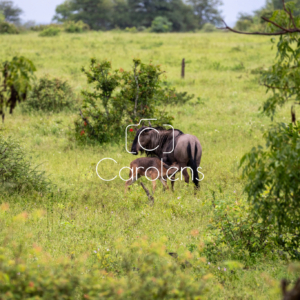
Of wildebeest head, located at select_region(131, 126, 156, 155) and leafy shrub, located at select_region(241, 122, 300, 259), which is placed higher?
leafy shrub, located at select_region(241, 122, 300, 259)

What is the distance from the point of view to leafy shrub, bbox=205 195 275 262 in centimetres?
566

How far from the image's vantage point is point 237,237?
5879 millimetres

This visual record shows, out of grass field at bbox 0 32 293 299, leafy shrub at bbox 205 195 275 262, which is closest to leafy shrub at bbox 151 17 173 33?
grass field at bbox 0 32 293 299

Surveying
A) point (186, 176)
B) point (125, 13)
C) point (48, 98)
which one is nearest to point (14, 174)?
point (186, 176)

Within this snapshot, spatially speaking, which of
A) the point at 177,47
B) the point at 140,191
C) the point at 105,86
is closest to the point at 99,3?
the point at 177,47

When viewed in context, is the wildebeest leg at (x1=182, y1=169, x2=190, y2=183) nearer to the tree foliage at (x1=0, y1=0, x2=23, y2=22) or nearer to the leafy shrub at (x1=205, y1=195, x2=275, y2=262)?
the leafy shrub at (x1=205, y1=195, x2=275, y2=262)

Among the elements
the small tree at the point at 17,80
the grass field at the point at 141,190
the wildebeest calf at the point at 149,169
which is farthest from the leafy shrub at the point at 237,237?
the small tree at the point at 17,80

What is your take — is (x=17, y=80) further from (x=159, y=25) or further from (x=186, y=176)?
(x=159, y=25)

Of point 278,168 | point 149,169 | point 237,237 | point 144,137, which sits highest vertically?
point 278,168

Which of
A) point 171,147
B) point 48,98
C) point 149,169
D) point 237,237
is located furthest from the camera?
point 48,98

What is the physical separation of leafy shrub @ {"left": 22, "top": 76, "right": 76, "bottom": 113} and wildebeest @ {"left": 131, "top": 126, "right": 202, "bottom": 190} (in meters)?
8.67

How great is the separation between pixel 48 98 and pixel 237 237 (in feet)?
43.7

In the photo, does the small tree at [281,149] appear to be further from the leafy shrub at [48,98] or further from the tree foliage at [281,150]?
the leafy shrub at [48,98]

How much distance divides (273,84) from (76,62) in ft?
85.4
